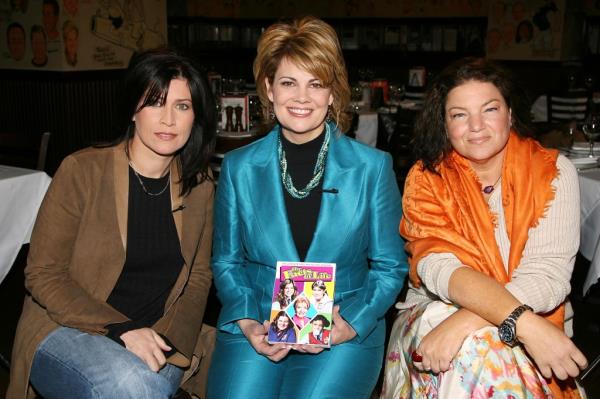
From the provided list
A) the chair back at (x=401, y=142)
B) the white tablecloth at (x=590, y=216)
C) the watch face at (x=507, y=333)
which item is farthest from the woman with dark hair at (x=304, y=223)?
the chair back at (x=401, y=142)

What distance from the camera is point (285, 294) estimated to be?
193 centimetres

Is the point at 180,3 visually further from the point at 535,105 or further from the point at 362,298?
the point at 362,298

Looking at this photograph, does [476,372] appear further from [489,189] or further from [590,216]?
[590,216]

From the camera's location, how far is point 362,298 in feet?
7.01

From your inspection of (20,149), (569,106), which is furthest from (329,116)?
(569,106)

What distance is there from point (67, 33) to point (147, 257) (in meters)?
5.45

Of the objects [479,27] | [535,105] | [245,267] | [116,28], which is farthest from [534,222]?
[479,27]

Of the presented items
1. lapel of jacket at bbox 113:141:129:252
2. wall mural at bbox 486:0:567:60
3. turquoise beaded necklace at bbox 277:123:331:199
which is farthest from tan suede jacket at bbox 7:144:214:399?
wall mural at bbox 486:0:567:60

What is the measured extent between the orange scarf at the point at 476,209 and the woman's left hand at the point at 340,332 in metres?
0.29

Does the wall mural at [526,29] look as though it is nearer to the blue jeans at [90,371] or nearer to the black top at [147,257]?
the black top at [147,257]

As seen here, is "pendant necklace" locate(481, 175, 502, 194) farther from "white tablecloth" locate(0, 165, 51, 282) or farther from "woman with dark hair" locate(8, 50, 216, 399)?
"white tablecloth" locate(0, 165, 51, 282)

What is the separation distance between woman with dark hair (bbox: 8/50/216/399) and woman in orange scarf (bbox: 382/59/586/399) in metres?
0.73

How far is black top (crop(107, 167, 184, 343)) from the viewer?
208 centimetres

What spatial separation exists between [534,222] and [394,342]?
0.59 meters
